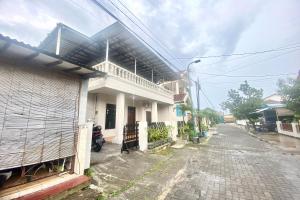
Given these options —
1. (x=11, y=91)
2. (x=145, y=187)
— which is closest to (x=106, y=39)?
(x=11, y=91)

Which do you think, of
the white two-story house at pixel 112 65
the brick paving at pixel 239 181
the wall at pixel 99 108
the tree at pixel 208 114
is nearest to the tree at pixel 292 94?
the brick paving at pixel 239 181

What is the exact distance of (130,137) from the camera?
7.51 meters

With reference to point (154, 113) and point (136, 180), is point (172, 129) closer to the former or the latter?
point (154, 113)

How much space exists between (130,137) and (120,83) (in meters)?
3.31

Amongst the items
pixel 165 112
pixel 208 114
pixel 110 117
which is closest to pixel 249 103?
pixel 208 114

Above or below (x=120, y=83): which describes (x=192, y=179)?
below

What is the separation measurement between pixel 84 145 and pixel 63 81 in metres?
1.93

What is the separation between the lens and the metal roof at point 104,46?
8281 millimetres

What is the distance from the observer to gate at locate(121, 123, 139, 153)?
7152 mm

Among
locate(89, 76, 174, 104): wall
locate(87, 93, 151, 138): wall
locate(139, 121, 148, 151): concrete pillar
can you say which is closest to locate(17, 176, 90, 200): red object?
locate(139, 121, 148, 151): concrete pillar

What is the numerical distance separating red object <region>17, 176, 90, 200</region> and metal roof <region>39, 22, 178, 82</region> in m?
5.48

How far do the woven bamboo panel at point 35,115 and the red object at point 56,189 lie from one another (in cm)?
71

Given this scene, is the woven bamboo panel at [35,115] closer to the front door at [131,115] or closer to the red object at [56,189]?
the red object at [56,189]

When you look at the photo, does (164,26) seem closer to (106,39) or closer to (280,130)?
(106,39)
